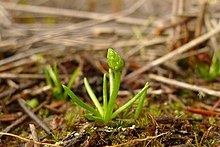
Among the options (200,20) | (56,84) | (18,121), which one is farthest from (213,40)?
(18,121)

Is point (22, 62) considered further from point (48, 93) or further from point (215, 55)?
point (215, 55)

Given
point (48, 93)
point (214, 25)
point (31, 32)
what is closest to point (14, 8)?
point (31, 32)

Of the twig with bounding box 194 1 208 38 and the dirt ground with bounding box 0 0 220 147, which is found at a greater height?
the twig with bounding box 194 1 208 38

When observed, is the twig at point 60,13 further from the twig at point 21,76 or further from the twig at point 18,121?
the twig at point 18,121

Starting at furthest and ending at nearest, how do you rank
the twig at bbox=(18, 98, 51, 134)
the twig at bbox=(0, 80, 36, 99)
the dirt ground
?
1. the twig at bbox=(0, 80, 36, 99)
2. the twig at bbox=(18, 98, 51, 134)
3. the dirt ground

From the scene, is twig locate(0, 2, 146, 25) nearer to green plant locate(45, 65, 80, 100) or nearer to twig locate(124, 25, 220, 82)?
twig locate(124, 25, 220, 82)

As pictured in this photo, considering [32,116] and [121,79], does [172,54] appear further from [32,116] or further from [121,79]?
[32,116]

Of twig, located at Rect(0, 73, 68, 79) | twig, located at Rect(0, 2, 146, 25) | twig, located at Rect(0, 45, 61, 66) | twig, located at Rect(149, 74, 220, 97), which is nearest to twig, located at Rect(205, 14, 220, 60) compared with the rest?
twig, located at Rect(149, 74, 220, 97)

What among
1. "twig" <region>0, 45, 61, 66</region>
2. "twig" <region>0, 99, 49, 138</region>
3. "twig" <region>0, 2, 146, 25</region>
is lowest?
"twig" <region>0, 99, 49, 138</region>
